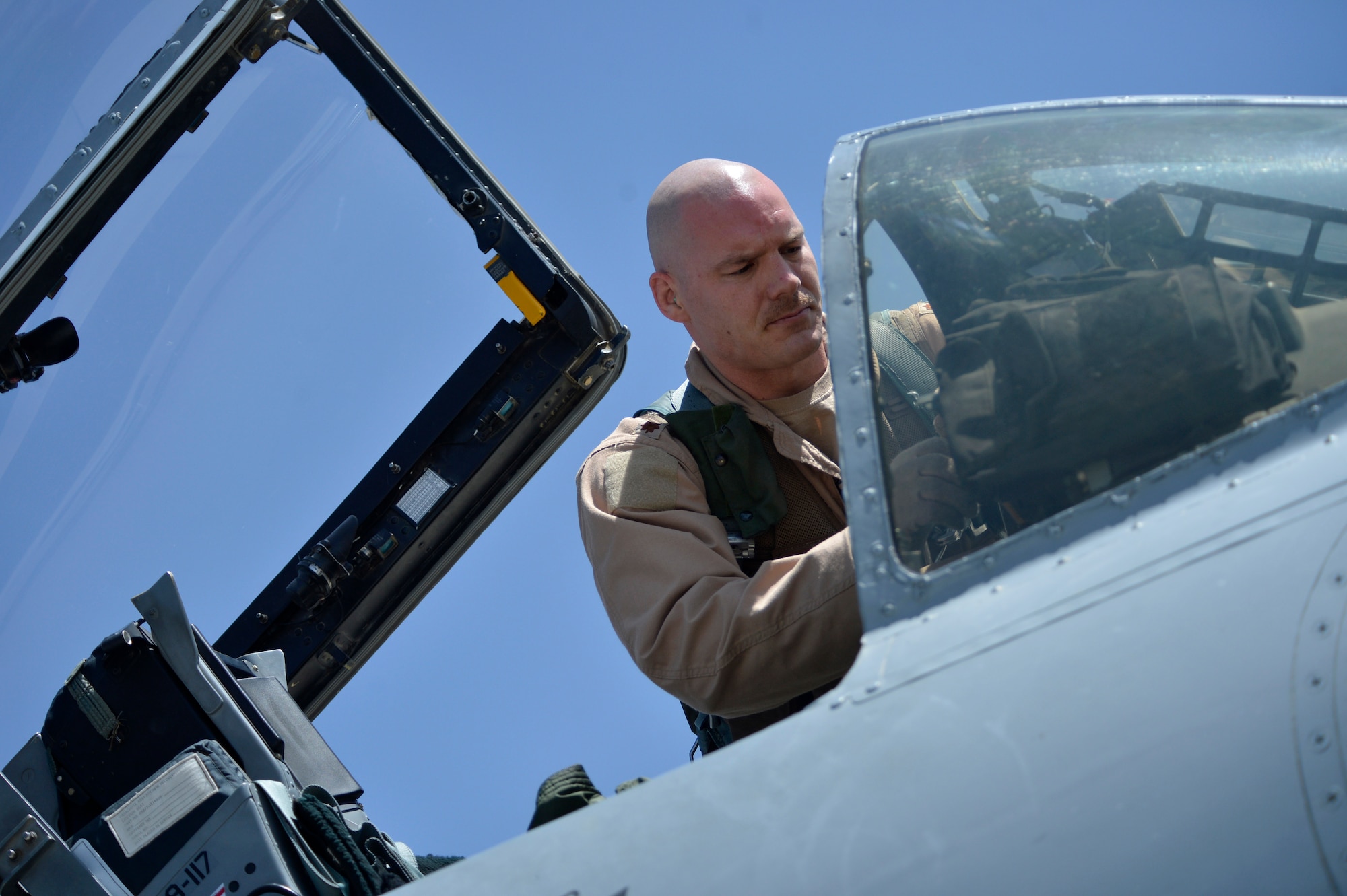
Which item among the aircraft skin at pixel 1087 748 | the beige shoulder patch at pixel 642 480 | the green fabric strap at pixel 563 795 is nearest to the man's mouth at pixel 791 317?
the beige shoulder patch at pixel 642 480

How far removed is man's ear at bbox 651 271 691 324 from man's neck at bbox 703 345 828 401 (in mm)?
227

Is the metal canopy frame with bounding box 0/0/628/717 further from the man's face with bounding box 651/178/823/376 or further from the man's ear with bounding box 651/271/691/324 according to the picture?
the man's face with bounding box 651/178/823/376

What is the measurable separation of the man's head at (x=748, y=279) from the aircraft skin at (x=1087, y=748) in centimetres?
116

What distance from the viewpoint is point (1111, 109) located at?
4.84 feet

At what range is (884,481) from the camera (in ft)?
3.85

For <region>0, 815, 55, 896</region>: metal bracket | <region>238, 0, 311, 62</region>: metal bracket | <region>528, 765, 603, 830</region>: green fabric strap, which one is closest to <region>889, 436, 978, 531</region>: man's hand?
<region>528, 765, 603, 830</region>: green fabric strap

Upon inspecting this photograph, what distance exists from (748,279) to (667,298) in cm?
27

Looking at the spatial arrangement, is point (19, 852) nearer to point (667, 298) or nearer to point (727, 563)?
point (727, 563)

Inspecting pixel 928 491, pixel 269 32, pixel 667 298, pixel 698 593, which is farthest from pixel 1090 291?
pixel 269 32

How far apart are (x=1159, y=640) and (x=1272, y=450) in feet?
0.80

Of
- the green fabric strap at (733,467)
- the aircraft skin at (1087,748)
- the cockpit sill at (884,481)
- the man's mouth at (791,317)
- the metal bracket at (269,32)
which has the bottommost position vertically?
the aircraft skin at (1087,748)

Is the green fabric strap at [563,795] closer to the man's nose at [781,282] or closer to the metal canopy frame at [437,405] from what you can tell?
the man's nose at [781,282]

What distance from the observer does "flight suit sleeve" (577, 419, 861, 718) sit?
4.79 ft

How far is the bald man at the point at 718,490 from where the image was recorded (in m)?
1.46
